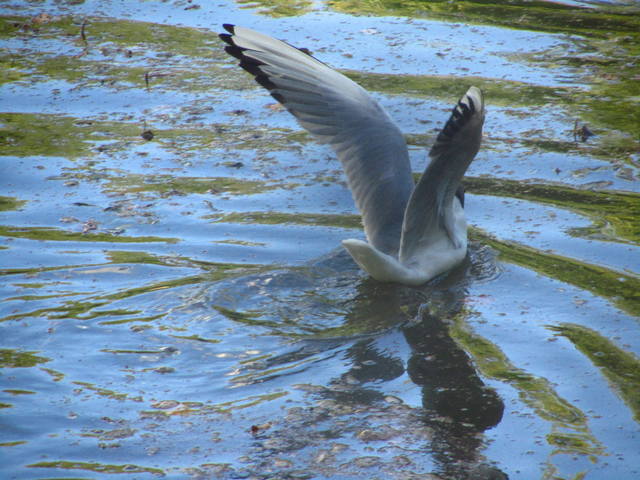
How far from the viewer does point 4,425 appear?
3.94m

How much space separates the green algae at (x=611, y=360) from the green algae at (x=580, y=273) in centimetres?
41

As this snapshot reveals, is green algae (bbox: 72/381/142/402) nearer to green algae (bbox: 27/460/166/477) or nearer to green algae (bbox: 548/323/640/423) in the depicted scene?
green algae (bbox: 27/460/166/477)

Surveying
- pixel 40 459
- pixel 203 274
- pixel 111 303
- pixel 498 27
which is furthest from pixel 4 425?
pixel 498 27

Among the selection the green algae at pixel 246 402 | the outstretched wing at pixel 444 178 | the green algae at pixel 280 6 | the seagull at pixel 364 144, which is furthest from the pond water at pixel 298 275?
the green algae at pixel 280 6

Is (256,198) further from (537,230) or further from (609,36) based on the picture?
(609,36)

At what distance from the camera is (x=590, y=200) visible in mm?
6426

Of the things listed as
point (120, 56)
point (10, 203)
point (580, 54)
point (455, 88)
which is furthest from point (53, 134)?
point (580, 54)

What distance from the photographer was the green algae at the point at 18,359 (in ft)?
14.8

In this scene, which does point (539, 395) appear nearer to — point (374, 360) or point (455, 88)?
point (374, 360)

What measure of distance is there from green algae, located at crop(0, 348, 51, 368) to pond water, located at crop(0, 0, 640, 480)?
0.02 metres

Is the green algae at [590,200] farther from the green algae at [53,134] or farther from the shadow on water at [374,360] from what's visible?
the green algae at [53,134]

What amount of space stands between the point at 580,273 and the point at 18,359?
3429 mm

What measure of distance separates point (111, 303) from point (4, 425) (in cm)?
137

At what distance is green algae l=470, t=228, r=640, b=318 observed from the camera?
517cm
